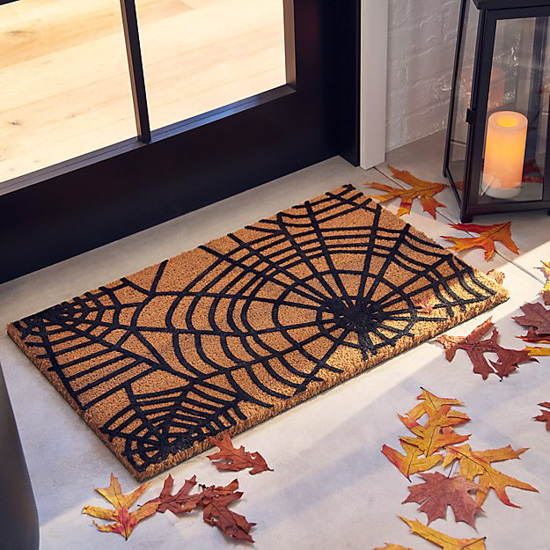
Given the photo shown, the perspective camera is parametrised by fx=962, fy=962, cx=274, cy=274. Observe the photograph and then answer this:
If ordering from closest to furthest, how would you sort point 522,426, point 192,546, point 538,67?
point 192,546
point 522,426
point 538,67

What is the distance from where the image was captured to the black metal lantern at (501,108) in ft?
7.14

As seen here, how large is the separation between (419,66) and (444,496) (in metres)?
1.34

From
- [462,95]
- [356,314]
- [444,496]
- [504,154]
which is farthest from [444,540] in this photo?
[462,95]

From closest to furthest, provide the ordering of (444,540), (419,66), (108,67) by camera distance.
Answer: (444,540) < (419,66) < (108,67)

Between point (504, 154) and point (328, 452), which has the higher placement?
point (504, 154)

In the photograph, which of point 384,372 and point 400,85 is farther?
point 400,85

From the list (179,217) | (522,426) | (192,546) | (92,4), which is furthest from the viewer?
(92,4)

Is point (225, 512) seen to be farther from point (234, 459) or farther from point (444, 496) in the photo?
point (444, 496)

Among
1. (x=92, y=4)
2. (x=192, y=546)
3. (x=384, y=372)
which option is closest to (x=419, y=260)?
(x=384, y=372)

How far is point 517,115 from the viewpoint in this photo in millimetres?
2307

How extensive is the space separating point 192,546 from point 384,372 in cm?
57

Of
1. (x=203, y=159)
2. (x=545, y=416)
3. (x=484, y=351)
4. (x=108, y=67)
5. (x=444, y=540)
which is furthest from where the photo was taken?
(x=108, y=67)

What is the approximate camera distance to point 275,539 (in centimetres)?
171

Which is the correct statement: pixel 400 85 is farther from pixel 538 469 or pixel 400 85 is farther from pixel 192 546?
pixel 192 546
